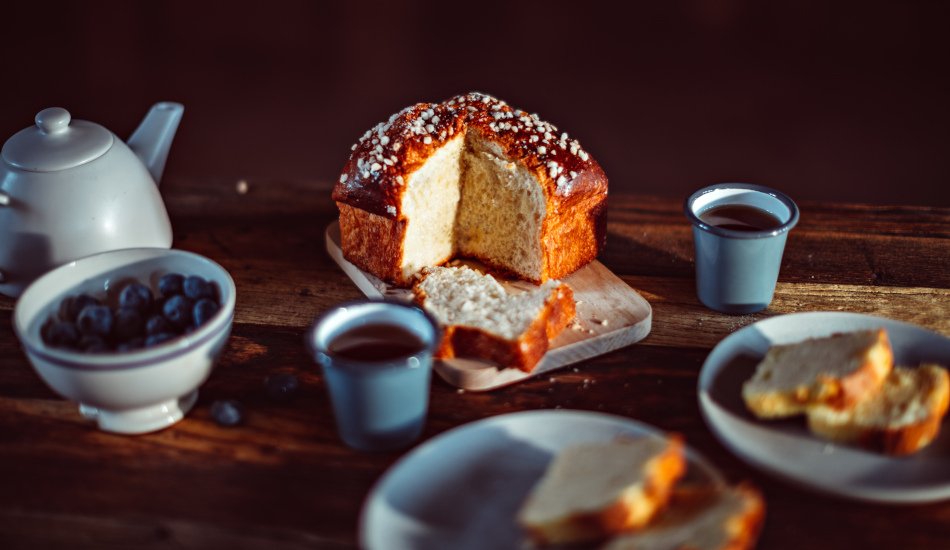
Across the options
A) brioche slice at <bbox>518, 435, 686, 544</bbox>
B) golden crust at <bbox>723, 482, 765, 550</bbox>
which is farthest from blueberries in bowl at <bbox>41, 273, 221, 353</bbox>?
golden crust at <bbox>723, 482, 765, 550</bbox>

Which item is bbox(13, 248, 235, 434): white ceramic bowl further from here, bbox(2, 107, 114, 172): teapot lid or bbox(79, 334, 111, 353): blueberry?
bbox(2, 107, 114, 172): teapot lid

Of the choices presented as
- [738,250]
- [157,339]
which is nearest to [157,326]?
[157,339]

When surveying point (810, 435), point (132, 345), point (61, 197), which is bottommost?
point (810, 435)

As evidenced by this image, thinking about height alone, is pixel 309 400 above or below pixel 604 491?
below

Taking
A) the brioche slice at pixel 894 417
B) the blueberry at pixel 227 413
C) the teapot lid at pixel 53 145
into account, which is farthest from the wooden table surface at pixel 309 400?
the teapot lid at pixel 53 145

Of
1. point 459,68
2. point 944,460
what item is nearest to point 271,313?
point 944,460

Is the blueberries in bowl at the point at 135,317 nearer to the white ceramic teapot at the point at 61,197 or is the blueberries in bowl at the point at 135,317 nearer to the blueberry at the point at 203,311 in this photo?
the blueberry at the point at 203,311

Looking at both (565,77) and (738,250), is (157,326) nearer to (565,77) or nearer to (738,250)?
(738,250)
